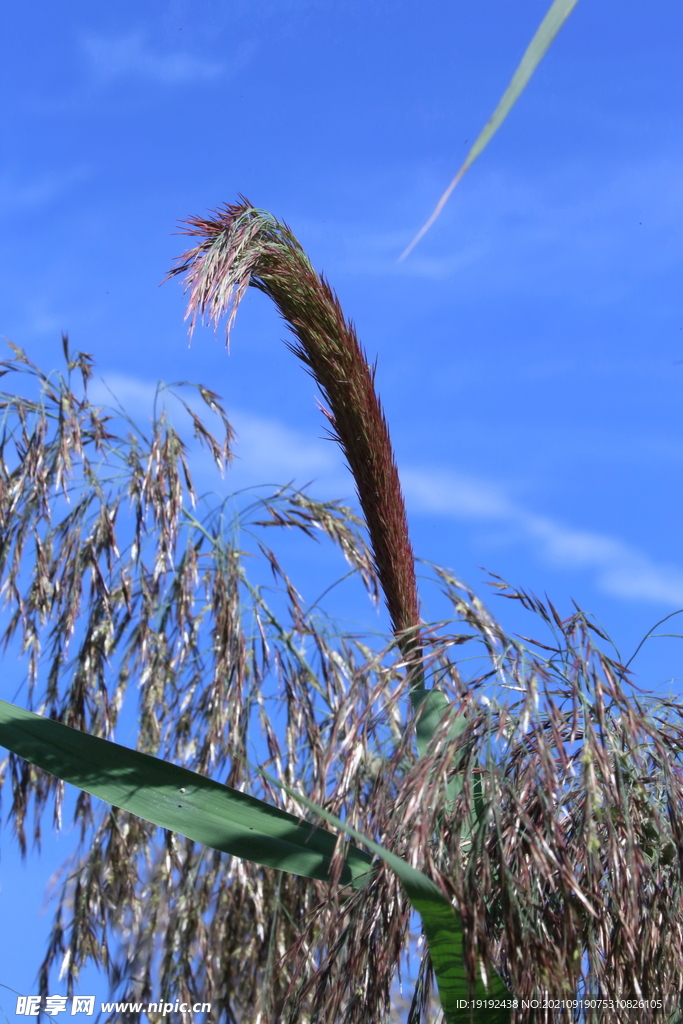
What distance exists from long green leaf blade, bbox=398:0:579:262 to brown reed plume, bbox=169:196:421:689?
93 centimetres

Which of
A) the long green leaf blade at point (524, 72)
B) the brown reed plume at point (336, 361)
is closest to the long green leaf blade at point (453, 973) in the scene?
the brown reed plume at point (336, 361)

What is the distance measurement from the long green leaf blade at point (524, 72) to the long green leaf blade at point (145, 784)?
3.23 feet

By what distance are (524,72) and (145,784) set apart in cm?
107

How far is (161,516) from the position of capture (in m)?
3.29

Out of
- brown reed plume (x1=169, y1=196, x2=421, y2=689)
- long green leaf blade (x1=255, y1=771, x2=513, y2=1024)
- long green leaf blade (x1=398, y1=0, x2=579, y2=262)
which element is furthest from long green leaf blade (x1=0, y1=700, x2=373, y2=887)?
long green leaf blade (x1=398, y1=0, x2=579, y2=262)

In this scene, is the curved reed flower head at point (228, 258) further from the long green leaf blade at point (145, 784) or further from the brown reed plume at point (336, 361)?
the long green leaf blade at point (145, 784)

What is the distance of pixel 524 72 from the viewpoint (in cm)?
44

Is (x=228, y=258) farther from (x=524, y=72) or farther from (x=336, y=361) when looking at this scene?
(x=524, y=72)

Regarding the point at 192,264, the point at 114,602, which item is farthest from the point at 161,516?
the point at 192,264

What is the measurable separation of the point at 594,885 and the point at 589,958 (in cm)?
15

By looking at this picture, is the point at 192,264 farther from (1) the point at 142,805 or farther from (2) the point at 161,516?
(2) the point at 161,516

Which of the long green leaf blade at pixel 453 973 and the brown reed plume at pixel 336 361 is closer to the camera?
the long green leaf blade at pixel 453 973

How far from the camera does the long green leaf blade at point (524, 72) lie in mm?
438

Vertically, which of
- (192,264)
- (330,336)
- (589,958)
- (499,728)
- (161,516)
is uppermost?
(161,516)
